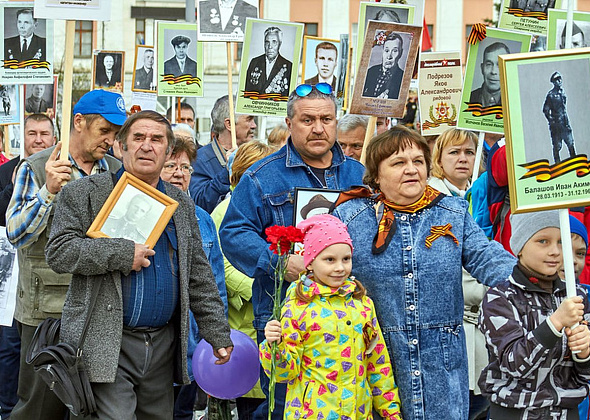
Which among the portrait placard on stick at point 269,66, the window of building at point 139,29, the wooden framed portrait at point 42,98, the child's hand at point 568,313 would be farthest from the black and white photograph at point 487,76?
the window of building at point 139,29

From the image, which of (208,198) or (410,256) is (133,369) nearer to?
(410,256)

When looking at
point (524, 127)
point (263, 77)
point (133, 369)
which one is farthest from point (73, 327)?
point (263, 77)

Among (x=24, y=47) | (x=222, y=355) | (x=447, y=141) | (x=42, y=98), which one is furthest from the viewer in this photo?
(x=42, y=98)

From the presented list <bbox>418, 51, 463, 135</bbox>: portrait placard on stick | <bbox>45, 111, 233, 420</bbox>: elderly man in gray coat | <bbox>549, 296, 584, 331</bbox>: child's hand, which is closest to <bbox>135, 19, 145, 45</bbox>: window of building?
<bbox>418, 51, 463, 135</bbox>: portrait placard on stick

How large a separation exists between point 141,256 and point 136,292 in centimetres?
20

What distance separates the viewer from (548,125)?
13.6 feet

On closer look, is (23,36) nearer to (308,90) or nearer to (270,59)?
(270,59)

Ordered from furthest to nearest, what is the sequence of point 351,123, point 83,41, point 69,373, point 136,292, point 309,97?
point 83,41 → point 351,123 → point 309,97 → point 136,292 → point 69,373

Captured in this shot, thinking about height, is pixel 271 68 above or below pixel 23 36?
below

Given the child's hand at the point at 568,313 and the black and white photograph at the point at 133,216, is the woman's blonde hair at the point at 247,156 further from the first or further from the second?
the child's hand at the point at 568,313

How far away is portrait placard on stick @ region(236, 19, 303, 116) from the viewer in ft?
30.1

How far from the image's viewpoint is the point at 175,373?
209 inches

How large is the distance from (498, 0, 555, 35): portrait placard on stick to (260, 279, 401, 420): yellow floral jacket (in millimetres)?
5273

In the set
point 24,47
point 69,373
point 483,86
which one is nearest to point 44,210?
point 69,373
